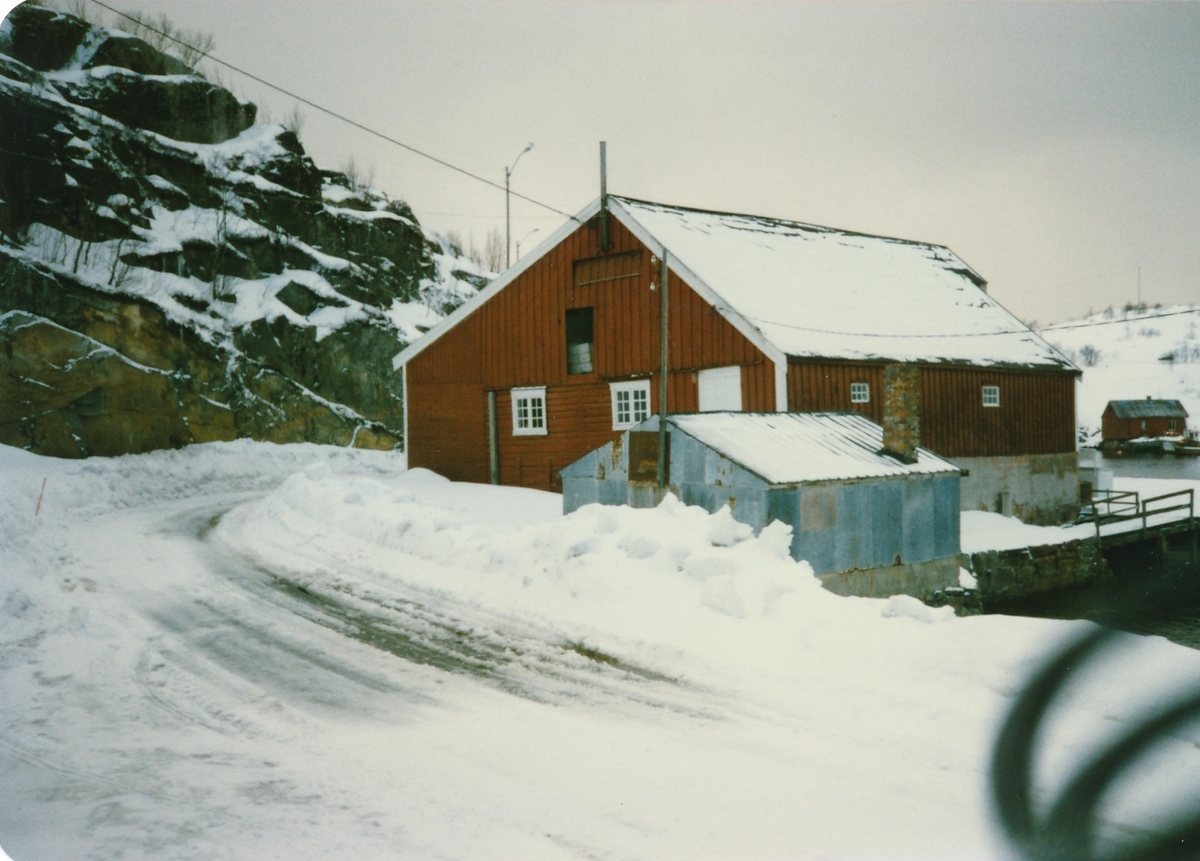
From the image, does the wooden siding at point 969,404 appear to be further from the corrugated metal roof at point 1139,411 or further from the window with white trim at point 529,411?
the window with white trim at point 529,411

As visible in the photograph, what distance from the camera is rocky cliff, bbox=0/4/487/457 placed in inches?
230

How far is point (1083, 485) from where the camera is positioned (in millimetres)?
23500

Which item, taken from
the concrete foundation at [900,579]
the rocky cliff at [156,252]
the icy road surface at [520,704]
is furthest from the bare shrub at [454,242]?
the concrete foundation at [900,579]

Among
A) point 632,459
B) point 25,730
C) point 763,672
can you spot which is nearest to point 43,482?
point 25,730

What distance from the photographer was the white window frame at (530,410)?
780 inches

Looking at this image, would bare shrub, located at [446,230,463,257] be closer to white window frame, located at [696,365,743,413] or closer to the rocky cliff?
the rocky cliff

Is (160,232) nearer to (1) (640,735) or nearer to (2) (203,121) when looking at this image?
(2) (203,121)

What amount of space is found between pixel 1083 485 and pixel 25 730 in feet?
86.5

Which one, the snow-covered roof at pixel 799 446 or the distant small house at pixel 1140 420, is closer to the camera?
the snow-covered roof at pixel 799 446

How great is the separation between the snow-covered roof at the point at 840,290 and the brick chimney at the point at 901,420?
271 centimetres

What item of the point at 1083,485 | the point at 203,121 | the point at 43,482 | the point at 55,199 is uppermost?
the point at 203,121

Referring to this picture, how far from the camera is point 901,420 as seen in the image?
517 inches

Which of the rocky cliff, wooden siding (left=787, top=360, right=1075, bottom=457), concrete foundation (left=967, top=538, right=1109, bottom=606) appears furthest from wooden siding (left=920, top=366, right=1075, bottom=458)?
the rocky cliff

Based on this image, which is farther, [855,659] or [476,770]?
[855,659]
